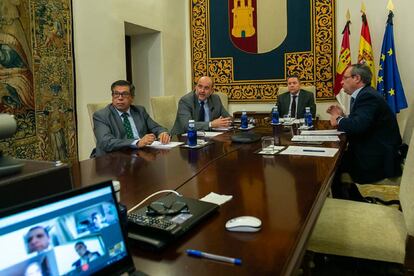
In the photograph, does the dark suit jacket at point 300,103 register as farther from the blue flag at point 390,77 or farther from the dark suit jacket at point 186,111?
the dark suit jacket at point 186,111

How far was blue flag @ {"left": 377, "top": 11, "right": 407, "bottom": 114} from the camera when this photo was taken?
→ 5016 millimetres

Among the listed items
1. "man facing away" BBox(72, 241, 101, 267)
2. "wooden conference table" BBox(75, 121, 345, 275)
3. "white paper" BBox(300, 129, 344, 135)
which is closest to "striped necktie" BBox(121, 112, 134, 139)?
"wooden conference table" BBox(75, 121, 345, 275)

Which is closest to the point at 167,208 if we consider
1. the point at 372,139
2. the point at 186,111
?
the point at 372,139

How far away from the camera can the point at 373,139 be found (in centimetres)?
271

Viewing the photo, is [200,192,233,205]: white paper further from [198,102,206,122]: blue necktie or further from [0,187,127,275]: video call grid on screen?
[198,102,206,122]: blue necktie

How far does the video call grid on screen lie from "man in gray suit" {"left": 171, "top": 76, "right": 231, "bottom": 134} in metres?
2.79

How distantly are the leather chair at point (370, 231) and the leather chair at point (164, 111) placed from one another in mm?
2355

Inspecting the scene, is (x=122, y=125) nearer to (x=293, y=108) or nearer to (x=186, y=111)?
(x=186, y=111)

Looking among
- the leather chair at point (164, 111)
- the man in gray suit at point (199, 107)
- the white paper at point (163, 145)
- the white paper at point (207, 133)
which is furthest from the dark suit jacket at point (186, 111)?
the white paper at point (163, 145)

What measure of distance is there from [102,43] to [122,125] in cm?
171

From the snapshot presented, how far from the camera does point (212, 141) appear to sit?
9.35ft

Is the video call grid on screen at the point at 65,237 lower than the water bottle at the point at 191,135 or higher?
lower

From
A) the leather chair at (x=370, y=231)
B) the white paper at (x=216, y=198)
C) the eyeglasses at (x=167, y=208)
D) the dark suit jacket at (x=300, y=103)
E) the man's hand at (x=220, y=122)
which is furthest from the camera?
the dark suit jacket at (x=300, y=103)

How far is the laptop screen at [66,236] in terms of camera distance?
67 cm
